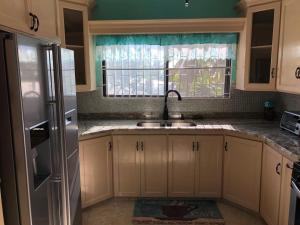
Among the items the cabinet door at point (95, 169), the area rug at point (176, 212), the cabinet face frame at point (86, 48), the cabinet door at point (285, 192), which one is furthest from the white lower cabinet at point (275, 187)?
the cabinet face frame at point (86, 48)

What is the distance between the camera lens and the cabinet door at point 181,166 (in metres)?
2.73

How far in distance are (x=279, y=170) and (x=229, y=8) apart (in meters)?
2.00

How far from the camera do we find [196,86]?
10.8 ft

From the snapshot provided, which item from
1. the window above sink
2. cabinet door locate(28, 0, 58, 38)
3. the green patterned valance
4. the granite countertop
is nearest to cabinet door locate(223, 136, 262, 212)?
the granite countertop

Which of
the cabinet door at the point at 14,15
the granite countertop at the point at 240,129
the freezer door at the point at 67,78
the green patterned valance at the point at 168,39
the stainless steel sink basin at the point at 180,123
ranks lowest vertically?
the stainless steel sink basin at the point at 180,123

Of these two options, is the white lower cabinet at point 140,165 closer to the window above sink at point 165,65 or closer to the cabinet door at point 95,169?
the cabinet door at point 95,169

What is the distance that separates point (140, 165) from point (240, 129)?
44.2 inches

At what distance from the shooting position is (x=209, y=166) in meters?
2.77

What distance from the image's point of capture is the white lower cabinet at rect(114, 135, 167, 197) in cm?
274

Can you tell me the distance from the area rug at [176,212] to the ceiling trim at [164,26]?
1943 millimetres

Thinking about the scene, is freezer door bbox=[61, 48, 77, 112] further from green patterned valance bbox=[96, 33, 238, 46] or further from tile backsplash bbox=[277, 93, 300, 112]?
tile backsplash bbox=[277, 93, 300, 112]

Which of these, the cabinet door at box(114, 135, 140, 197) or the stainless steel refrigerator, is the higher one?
the stainless steel refrigerator

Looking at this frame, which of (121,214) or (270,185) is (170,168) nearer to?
(121,214)

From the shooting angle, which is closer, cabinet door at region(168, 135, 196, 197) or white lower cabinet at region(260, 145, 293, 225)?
white lower cabinet at region(260, 145, 293, 225)
